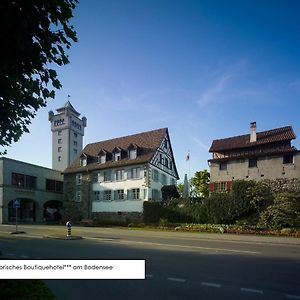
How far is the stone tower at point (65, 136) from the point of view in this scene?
7712 cm

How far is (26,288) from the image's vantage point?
583 cm

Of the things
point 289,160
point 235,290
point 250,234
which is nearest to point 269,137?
→ point 289,160

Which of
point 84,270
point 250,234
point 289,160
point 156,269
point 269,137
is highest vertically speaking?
point 269,137

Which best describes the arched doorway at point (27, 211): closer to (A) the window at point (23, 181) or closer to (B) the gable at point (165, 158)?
(A) the window at point (23, 181)

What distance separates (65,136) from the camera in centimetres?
7800

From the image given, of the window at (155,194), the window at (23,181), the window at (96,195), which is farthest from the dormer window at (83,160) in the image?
the window at (155,194)

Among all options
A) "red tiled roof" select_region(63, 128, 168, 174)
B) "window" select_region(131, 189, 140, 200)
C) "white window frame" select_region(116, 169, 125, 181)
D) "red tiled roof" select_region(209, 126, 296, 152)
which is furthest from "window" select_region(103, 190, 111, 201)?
"red tiled roof" select_region(209, 126, 296, 152)

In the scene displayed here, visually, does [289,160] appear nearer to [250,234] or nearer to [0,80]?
[250,234]

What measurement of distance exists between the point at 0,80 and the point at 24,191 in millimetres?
46264

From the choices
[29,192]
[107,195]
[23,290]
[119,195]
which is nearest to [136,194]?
[119,195]

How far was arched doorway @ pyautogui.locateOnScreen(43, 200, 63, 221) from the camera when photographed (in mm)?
56994

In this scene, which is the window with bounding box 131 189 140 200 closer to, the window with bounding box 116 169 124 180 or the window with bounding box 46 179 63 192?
the window with bounding box 116 169 124 180

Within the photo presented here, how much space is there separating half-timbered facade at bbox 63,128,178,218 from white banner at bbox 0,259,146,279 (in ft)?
118

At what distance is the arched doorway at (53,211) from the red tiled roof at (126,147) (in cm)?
983
